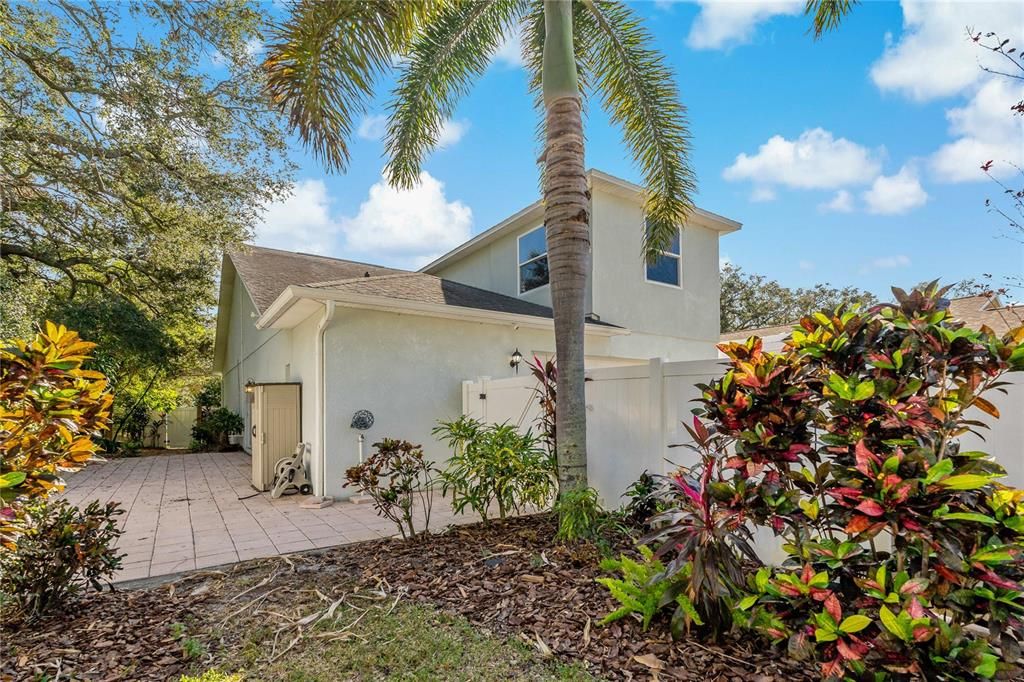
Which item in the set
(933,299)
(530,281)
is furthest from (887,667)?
(530,281)

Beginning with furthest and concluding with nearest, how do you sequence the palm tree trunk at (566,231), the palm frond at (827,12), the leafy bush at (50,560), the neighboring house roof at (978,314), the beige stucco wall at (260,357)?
the neighboring house roof at (978,314), the beige stucco wall at (260,357), the palm frond at (827,12), the palm tree trunk at (566,231), the leafy bush at (50,560)

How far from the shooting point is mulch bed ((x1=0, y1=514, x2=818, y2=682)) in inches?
101

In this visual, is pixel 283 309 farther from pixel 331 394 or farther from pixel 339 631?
pixel 339 631

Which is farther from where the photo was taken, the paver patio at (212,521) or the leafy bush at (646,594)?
the paver patio at (212,521)

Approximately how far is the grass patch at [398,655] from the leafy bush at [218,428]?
13545 mm

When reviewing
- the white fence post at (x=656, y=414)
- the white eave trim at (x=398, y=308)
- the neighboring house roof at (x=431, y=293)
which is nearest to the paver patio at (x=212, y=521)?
the white fence post at (x=656, y=414)

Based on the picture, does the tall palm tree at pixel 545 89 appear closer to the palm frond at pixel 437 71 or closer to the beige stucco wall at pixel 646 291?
the palm frond at pixel 437 71

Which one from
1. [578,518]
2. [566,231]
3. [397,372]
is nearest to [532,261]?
[397,372]

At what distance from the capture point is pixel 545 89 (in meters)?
4.85

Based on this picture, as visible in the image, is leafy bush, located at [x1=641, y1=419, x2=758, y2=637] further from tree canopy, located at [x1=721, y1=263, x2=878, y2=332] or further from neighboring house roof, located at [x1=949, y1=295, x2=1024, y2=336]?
tree canopy, located at [x1=721, y1=263, x2=878, y2=332]

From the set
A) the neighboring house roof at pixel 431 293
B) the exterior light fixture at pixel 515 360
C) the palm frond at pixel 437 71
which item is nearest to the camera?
the palm frond at pixel 437 71

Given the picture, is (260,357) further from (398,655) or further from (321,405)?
(398,655)

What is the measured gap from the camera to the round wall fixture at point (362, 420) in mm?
7566

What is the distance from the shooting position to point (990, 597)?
6.61ft
